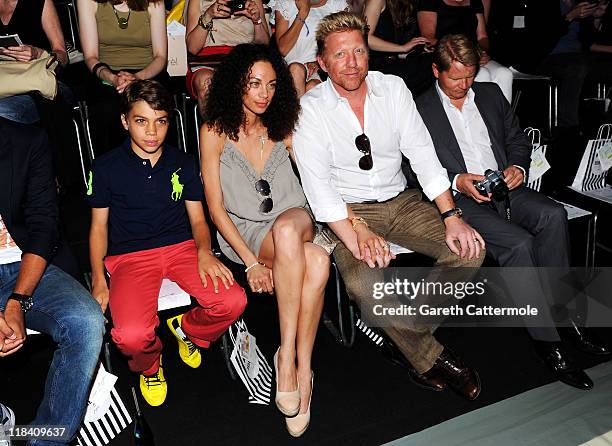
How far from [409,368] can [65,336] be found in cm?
144

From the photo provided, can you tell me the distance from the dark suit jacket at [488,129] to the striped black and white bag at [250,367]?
1270 mm

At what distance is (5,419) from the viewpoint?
7.91 ft

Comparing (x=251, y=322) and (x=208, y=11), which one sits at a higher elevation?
(x=208, y=11)

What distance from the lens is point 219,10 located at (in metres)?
3.55

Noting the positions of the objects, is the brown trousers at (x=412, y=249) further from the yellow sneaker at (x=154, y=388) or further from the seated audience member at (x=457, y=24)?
the seated audience member at (x=457, y=24)

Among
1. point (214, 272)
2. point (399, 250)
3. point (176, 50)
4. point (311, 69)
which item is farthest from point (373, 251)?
point (176, 50)

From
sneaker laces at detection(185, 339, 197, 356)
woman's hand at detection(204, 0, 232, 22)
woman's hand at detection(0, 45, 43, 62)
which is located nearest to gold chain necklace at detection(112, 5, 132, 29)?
woman's hand at detection(204, 0, 232, 22)

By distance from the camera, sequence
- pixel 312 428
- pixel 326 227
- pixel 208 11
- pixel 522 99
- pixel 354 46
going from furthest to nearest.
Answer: pixel 522 99 → pixel 208 11 → pixel 326 227 → pixel 354 46 → pixel 312 428

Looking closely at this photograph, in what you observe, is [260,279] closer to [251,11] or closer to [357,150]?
[357,150]

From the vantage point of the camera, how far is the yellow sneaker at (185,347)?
292cm

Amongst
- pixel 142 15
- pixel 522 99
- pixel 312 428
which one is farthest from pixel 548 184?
pixel 142 15

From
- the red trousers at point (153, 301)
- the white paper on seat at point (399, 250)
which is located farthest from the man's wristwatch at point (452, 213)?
the red trousers at point (153, 301)

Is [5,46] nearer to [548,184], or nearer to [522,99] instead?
[548,184]

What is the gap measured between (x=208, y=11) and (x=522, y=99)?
2.69 metres
